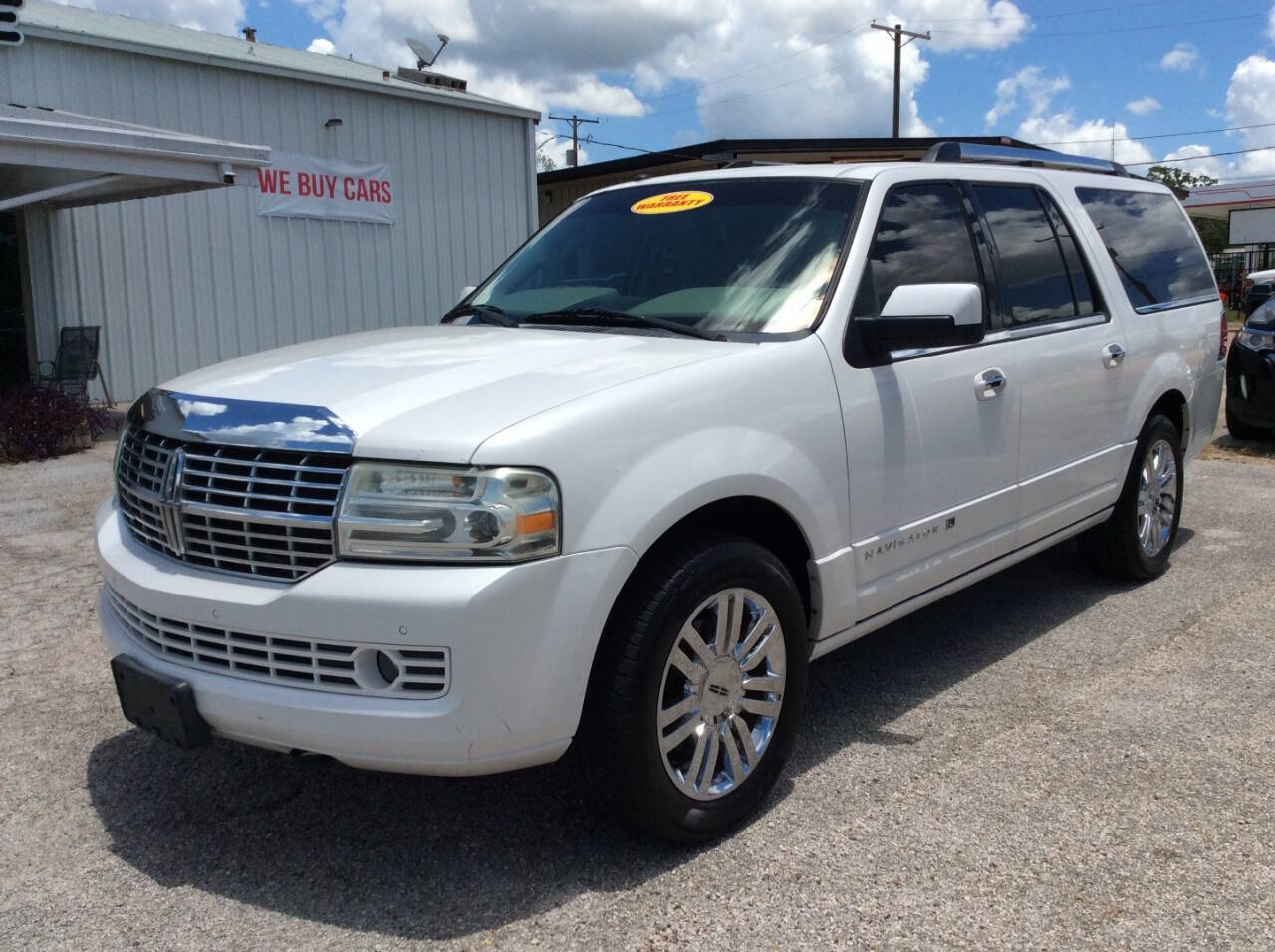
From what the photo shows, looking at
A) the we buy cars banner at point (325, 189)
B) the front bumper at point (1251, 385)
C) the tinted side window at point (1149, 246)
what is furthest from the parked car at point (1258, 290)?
the tinted side window at point (1149, 246)

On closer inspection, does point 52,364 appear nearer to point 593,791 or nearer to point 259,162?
point 259,162

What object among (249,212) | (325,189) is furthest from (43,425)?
(325,189)


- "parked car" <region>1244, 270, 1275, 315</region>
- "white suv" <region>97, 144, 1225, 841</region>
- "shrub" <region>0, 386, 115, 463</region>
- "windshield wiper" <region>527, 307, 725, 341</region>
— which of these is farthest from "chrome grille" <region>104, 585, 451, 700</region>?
"parked car" <region>1244, 270, 1275, 315</region>

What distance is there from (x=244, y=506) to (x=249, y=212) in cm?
1220

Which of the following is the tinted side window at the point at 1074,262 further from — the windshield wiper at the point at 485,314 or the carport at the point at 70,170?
the carport at the point at 70,170

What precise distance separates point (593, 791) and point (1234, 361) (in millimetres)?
8640

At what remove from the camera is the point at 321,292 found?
14750mm

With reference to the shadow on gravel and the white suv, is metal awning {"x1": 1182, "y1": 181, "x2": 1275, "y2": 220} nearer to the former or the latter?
the white suv

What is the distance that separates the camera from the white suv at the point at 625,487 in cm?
261

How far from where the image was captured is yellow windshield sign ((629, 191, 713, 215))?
4113 mm

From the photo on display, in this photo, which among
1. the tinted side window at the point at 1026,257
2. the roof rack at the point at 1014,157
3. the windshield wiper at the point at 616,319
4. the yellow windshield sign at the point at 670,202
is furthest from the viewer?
the roof rack at the point at 1014,157

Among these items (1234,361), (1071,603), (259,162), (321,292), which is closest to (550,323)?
(1071,603)

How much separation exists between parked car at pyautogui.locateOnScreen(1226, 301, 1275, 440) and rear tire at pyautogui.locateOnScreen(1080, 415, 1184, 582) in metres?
4.37

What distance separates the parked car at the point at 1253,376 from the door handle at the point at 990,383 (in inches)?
250
